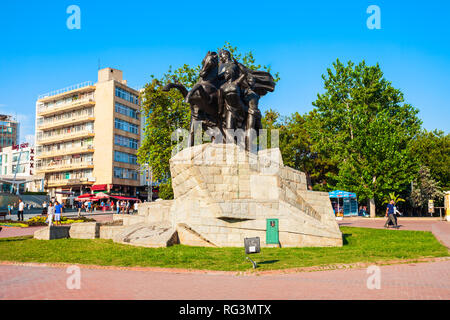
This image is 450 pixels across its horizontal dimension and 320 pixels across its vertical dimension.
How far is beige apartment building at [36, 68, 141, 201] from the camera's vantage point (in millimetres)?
59344

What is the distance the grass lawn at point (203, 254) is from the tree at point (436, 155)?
3775 centimetres

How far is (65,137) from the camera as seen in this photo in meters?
63.8

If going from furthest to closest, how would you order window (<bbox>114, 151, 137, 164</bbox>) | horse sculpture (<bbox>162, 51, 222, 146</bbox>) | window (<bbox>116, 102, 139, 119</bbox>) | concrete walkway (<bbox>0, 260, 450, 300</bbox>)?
1. window (<bbox>116, 102, 139, 119</bbox>)
2. window (<bbox>114, 151, 137, 164</bbox>)
3. horse sculpture (<bbox>162, 51, 222, 146</bbox>)
4. concrete walkway (<bbox>0, 260, 450, 300</bbox>)

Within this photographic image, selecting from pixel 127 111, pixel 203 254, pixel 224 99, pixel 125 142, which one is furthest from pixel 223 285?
pixel 127 111

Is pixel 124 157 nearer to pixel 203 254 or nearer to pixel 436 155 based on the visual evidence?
pixel 436 155

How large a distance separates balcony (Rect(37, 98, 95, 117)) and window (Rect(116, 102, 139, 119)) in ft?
13.3

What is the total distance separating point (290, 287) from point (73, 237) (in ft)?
39.2

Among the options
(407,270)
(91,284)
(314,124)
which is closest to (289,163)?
(314,124)

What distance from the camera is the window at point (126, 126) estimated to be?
6028cm

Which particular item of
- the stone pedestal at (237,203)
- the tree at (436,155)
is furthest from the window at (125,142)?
the stone pedestal at (237,203)

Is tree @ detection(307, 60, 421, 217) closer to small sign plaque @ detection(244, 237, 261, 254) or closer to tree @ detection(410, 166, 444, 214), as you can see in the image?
tree @ detection(410, 166, 444, 214)

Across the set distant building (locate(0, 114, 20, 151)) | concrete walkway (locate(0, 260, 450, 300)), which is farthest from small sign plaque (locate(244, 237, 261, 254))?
distant building (locate(0, 114, 20, 151))

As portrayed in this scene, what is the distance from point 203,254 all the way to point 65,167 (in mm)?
55726
